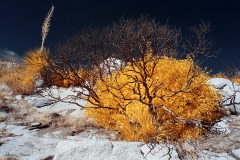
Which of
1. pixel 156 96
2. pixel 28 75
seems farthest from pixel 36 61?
pixel 156 96

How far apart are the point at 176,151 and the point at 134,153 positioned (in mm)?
934

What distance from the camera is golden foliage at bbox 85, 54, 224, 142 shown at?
7504 millimetres

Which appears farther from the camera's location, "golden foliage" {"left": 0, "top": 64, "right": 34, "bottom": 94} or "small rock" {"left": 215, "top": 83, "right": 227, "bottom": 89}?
"golden foliage" {"left": 0, "top": 64, "right": 34, "bottom": 94}

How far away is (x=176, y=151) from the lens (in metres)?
5.66

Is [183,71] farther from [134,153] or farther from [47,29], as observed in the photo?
[47,29]

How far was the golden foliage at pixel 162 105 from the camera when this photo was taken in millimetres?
7504

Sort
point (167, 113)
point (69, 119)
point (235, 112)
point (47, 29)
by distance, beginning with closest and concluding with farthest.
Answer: point (167, 113), point (235, 112), point (69, 119), point (47, 29)

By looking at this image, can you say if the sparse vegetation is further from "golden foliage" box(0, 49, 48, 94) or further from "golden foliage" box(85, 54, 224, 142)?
"golden foliage" box(0, 49, 48, 94)

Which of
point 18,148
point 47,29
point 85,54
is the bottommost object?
point 18,148

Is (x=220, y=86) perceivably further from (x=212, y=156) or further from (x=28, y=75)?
(x=28, y=75)

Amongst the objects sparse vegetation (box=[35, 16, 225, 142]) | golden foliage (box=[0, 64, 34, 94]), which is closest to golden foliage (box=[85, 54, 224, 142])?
sparse vegetation (box=[35, 16, 225, 142])

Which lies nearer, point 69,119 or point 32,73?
point 69,119

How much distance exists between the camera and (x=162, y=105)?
25.9 feet

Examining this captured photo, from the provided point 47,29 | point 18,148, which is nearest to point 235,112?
point 18,148
